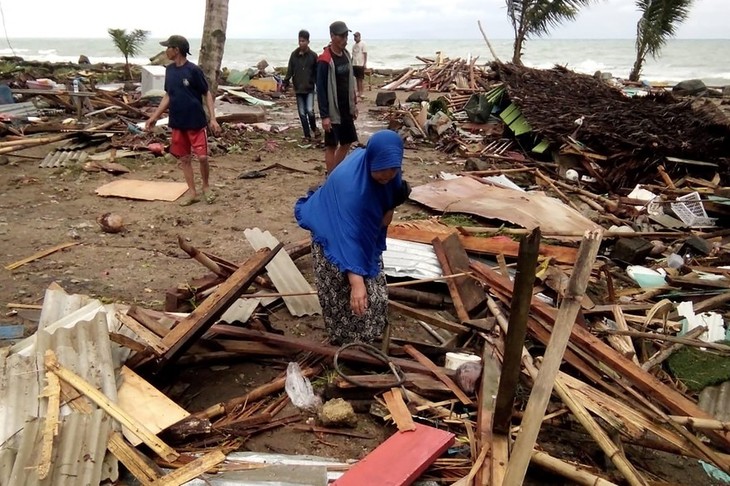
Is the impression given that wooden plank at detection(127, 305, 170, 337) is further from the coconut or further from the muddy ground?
the coconut

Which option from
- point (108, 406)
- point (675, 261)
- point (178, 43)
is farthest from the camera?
point (178, 43)

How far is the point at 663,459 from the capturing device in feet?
10.2

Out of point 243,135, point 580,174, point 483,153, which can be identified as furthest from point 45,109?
point 580,174

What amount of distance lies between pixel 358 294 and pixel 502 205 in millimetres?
3721

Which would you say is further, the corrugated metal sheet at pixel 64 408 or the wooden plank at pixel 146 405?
the wooden plank at pixel 146 405

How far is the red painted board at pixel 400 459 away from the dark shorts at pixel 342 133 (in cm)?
548

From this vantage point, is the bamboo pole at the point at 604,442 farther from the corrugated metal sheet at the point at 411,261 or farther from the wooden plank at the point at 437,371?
the corrugated metal sheet at the point at 411,261

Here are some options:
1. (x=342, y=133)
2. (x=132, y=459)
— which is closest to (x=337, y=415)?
(x=132, y=459)

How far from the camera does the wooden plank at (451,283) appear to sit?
4.27m

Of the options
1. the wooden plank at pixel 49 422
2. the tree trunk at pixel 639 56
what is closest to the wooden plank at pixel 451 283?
the wooden plank at pixel 49 422

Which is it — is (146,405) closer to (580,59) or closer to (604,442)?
(604,442)

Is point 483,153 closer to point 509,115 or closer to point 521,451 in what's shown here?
point 509,115

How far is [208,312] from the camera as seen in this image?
11.1ft

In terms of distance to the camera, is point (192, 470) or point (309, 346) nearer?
point (192, 470)
